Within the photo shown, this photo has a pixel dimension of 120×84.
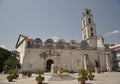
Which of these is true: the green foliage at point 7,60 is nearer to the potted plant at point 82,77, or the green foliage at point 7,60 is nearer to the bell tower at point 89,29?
the bell tower at point 89,29

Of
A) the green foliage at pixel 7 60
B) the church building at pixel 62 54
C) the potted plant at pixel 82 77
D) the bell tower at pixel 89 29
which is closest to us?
the potted plant at pixel 82 77

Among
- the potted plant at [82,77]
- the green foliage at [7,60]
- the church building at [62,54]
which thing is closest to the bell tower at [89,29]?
the church building at [62,54]

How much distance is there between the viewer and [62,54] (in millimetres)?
37750

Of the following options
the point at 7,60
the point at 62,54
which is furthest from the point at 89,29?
the point at 7,60

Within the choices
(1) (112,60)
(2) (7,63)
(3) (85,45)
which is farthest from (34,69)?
(1) (112,60)

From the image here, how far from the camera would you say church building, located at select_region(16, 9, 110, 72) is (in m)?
35.3

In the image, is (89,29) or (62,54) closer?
(62,54)

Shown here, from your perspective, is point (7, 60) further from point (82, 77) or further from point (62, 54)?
point (82, 77)

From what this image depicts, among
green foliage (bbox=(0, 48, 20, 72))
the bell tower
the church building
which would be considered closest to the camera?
green foliage (bbox=(0, 48, 20, 72))

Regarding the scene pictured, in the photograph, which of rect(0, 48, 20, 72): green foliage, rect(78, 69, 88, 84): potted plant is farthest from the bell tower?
rect(78, 69, 88, 84): potted plant

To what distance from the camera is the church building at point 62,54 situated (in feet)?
116

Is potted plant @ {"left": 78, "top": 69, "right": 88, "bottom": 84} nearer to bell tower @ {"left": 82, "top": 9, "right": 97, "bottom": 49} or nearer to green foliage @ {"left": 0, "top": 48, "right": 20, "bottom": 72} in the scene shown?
green foliage @ {"left": 0, "top": 48, "right": 20, "bottom": 72}

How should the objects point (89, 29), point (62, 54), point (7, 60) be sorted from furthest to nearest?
1. point (89, 29)
2. point (62, 54)
3. point (7, 60)

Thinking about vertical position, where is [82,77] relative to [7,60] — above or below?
below
